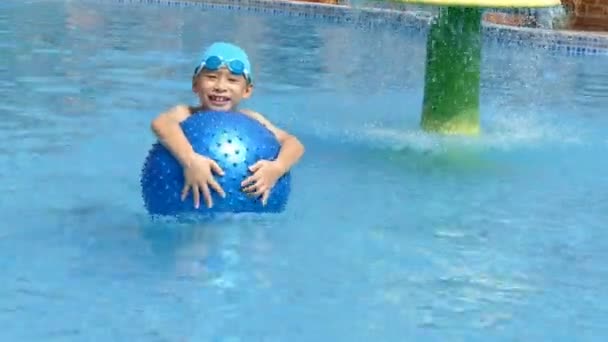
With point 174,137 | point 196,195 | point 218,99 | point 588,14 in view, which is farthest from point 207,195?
point 588,14

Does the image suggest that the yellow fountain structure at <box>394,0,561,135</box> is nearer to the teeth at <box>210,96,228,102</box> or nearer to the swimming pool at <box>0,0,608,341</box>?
the swimming pool at <box>0,0,608,341</box>

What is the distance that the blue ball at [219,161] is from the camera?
5543 millimetres

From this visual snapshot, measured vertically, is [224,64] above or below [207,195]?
above

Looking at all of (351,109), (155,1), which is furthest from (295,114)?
(155,1)

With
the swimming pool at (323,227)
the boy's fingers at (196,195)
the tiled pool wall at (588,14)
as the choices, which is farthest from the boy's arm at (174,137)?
the tiled pool wall at (588,14)

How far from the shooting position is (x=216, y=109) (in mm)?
5867

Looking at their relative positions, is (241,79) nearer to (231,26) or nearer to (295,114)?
(295,114)

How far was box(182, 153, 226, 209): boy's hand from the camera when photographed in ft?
17.9

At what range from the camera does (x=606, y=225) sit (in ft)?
20.8

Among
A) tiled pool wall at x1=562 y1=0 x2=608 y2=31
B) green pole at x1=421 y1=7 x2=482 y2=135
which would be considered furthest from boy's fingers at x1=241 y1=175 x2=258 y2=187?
tiled pool wall at x1=562 y1=0 x2=608 y2=31

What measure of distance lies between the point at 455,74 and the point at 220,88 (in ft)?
10.4

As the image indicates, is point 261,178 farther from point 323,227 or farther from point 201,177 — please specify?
point 323,227

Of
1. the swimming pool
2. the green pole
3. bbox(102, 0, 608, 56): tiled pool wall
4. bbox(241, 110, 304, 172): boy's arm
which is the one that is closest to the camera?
the swimming pool

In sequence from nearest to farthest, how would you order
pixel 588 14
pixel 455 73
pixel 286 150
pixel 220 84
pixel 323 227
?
pixel 286 150, pixel 220 84, pixel 323 227, pixel 455 73, pixel 588 14
